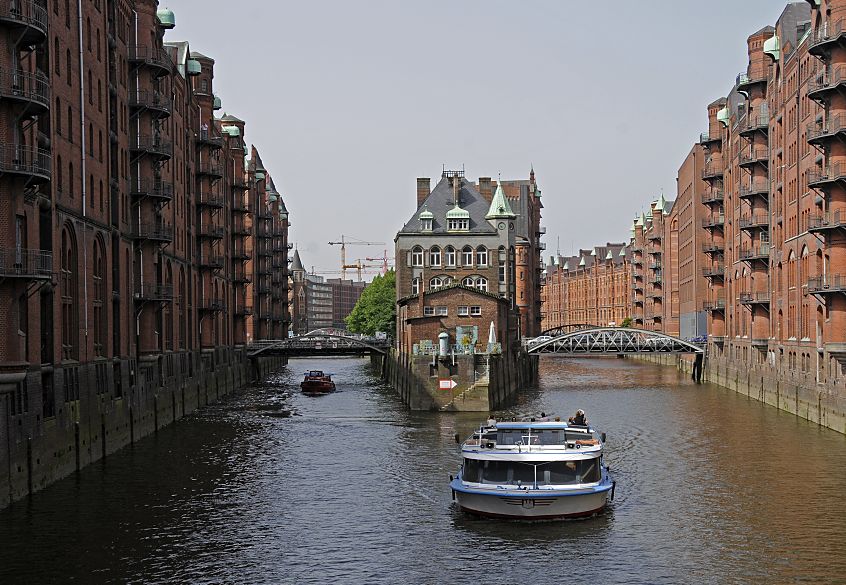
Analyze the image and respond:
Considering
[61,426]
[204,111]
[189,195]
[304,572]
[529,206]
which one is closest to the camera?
[304,572]

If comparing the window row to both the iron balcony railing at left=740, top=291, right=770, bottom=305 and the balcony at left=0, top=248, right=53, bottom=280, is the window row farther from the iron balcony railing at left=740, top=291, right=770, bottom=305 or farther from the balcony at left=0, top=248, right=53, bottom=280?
the balcony at left=0, top=248, right=53, bottom=280

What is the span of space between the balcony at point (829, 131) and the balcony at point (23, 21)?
1613 inches

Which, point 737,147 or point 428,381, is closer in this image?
point 428,381

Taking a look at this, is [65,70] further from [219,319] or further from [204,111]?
[219,319]

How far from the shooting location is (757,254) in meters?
88.7

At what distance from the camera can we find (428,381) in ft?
254

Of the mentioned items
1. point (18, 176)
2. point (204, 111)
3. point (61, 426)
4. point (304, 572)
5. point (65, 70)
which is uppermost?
point (204, 111)

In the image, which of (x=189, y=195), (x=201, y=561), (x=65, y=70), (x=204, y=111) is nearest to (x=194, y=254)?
(x=189, y=195)

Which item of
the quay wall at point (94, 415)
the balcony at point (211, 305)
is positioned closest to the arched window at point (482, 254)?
the balcony at point (211, 305)

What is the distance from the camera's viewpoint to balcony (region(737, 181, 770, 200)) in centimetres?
8775

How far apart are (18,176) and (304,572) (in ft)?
55.3

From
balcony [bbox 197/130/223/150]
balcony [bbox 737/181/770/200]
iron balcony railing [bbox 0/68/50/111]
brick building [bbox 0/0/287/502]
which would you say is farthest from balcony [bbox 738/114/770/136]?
iron balcony railing [bbox 0/68/50/111]

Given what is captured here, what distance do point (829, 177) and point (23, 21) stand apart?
140 ft

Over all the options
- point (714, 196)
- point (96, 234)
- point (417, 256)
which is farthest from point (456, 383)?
point (714, 196)
